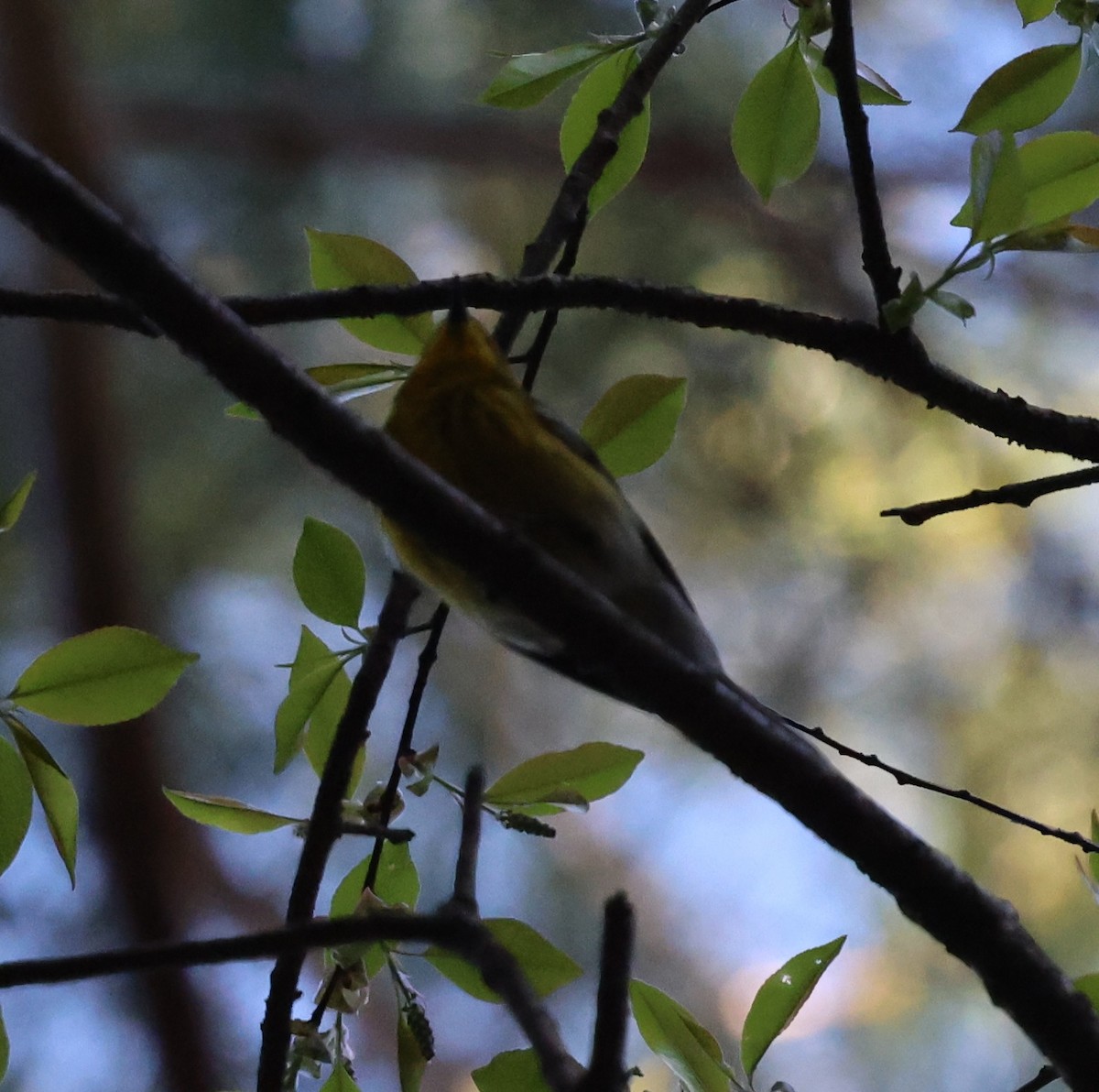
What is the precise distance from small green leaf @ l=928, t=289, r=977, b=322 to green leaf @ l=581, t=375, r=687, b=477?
0.38 metres

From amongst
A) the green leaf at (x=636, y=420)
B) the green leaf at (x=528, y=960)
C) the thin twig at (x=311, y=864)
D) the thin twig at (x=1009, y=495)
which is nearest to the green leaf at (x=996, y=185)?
the thin twig at (x=1009, y=495)

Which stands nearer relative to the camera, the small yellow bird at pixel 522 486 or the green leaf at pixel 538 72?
the green leaf at pixel 538 72

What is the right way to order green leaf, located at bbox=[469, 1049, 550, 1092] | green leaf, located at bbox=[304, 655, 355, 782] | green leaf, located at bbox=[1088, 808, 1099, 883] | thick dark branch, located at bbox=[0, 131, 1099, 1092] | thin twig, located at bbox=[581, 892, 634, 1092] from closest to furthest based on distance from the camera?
1. thin twig, located at bbox=[581, 892, 634, 1092]
2. thick dark branch, located at bbox=[0, 131, 1099, 1092]
3. green leaf, located at bbox=[469, 1049, 550, 1092]
4. green leaf, located at bbox=[1088, 808, 1099, 883]
5. green leaf, located at bbox=[304, 655, 355, 782]

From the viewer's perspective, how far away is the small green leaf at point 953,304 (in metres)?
1.21

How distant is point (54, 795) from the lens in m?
1.30

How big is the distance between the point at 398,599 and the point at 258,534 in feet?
7.33

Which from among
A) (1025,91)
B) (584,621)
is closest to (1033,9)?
(1025,91)

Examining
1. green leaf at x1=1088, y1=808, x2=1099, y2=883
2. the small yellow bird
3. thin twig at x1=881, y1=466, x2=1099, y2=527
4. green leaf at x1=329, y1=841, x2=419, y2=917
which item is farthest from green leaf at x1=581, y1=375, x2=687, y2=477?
green leaf at x1=1088, y1=808, x2=1099, y2=883

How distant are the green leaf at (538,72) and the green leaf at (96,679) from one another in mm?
744

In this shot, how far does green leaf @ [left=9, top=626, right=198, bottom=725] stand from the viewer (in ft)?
4.22

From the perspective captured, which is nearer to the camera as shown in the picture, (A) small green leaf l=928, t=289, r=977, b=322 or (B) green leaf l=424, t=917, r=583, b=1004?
(A) small green leaf l=928, t=289, r=977, b=322

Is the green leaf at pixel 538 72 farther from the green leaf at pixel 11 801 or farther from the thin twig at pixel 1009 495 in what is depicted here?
the green leaf at pixel 11 801

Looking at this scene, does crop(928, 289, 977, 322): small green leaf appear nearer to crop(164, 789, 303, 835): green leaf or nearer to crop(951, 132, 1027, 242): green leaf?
crop(951, 132, 1027, 242): green leaf

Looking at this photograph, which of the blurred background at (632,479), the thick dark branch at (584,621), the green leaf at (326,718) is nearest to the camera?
the thick dark branch at (584,621)
